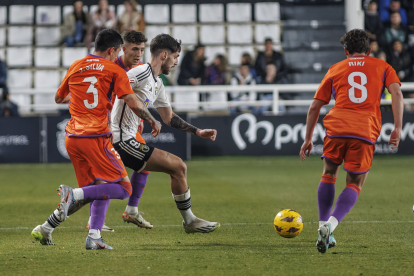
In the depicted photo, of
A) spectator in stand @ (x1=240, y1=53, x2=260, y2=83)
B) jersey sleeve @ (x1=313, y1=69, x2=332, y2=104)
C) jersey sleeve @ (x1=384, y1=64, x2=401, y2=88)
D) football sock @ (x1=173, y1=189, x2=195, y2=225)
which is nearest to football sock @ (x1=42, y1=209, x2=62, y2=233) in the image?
football sock @ (x1=173, y1=189, x2=195, y2=225)

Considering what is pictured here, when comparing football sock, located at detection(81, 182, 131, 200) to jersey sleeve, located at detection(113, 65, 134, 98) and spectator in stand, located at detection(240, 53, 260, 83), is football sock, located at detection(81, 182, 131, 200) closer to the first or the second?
jersey sleeve, located at detection(113, 65, 134, 98)

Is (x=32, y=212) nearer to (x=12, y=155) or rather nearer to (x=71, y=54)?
(x=12, y=155)

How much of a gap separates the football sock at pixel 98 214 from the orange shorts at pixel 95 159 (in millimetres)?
191

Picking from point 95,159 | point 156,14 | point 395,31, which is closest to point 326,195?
point 95,159

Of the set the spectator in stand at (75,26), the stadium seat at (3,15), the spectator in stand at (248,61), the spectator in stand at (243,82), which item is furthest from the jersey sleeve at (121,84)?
the stadium seat at (3,15)

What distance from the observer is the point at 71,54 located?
17.3 m

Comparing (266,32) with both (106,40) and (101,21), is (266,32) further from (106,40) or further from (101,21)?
(106,40)

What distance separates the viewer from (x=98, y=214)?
4789 mm

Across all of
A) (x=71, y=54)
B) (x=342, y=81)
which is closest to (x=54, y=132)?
(x=71, y=54)

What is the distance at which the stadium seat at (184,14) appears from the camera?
1844cm

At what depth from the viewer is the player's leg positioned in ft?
16.5

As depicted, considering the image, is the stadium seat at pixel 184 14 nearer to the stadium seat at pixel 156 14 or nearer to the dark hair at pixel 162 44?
the stadium seat at pixel 156 14

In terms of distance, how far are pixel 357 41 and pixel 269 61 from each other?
10.5 m

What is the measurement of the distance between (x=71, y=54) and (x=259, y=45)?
5.62 metres
